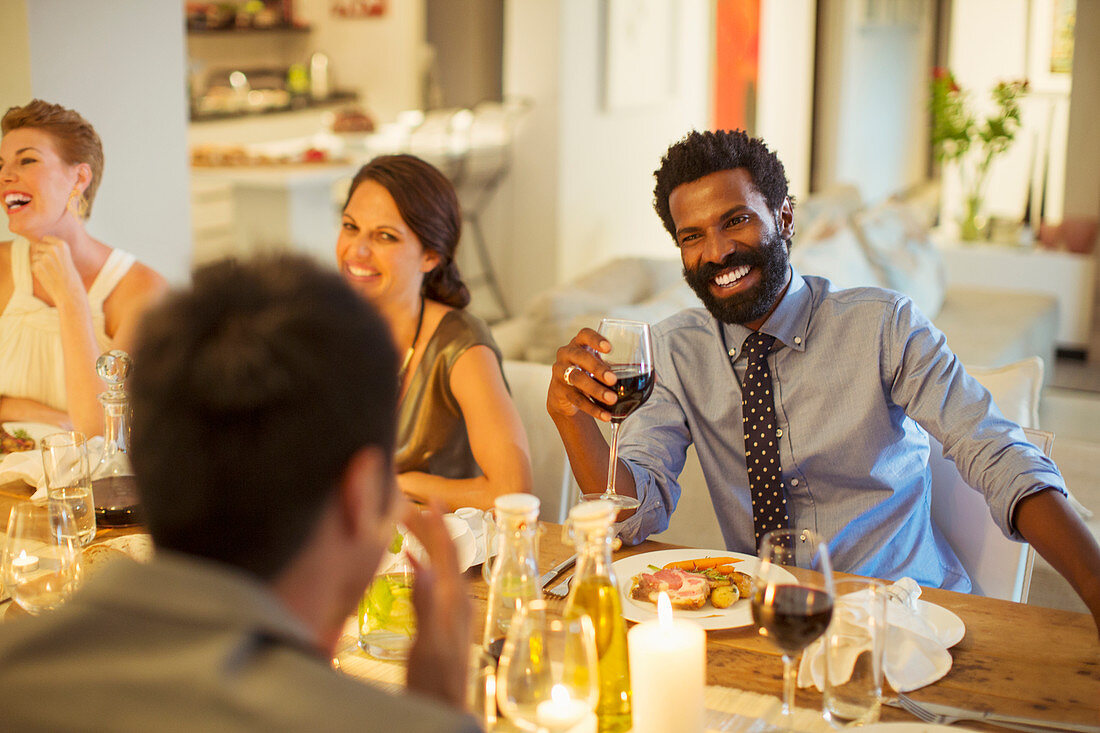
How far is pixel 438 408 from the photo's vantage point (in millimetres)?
2014

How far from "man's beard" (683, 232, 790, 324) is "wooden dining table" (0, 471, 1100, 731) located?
0.55 m

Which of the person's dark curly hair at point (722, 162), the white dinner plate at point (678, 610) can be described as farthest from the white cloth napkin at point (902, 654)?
the person's dark curly hair at point (722, 162)

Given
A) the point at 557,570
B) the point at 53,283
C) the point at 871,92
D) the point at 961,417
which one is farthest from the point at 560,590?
the point at 871,92

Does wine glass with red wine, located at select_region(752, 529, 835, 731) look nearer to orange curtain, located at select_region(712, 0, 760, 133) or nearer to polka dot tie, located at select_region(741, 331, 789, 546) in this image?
polka dot tie, located at select_region(741, 331, 789, 546)

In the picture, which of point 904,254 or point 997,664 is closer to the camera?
point 997,664

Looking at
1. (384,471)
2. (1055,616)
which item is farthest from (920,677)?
(384,471)

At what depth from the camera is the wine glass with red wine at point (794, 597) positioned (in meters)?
0.94

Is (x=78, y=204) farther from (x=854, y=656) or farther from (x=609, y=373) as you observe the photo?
(x=854, y=656)

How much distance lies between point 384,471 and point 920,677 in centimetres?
68

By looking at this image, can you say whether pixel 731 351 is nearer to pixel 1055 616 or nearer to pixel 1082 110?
pixel 1055 616

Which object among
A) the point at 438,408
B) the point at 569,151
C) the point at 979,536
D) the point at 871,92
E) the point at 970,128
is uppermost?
the point at 871,92

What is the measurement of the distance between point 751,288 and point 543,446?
588 mm

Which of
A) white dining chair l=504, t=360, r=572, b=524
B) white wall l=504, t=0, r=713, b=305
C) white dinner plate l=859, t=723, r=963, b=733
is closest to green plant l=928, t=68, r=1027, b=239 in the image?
white wall l=504, t=0, r=713, b=305

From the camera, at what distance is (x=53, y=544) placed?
126 centimetres
